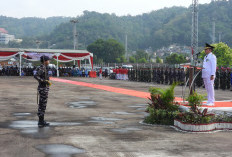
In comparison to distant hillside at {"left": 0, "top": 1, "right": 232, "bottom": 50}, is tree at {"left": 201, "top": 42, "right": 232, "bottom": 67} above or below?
below

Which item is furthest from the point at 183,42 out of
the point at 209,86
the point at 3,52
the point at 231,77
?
the point at 209,86

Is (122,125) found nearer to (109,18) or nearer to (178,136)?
(178,136)

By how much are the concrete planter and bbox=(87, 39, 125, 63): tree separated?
12564cm

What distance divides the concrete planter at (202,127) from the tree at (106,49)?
412 feet

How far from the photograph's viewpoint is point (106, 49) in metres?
134

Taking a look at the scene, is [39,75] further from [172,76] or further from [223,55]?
[223,55]

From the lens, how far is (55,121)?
8586 mm

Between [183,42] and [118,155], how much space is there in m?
173

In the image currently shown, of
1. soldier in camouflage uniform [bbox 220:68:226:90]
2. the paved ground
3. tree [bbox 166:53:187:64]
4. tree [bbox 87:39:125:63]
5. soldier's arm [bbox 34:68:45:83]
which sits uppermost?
tree [bbox 87:39:125:63]

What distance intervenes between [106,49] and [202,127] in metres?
128

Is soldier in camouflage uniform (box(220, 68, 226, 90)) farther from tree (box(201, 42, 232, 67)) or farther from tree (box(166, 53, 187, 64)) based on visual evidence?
tree (box(166, 53, 187, 64))

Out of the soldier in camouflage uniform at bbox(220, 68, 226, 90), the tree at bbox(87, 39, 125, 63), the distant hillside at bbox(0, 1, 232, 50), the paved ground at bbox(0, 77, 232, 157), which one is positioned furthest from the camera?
the distant hillside at bbox(0, 1, 232, 50)

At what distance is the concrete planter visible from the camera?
724 cm

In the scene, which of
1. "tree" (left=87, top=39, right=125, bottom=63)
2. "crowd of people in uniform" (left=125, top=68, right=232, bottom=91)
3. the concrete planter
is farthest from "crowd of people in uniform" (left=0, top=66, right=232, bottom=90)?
"tree" (left=87, top=39, right=125, bottom=63)
